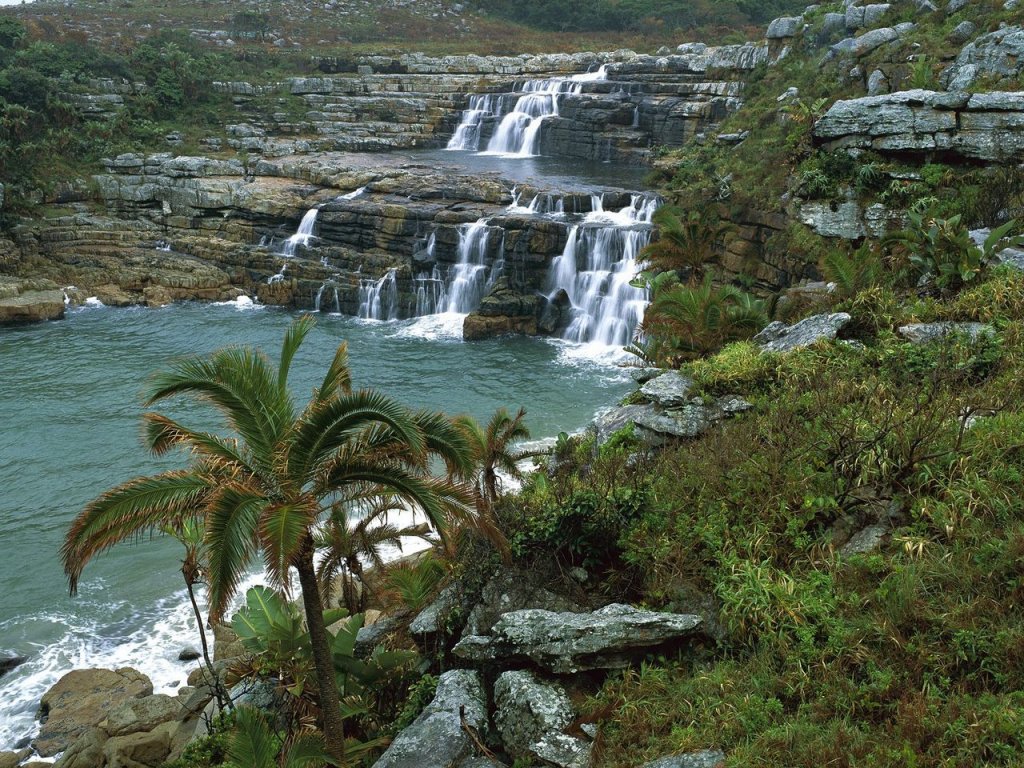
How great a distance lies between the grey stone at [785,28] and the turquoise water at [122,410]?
66.9 feet

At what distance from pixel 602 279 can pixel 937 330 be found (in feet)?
55.7

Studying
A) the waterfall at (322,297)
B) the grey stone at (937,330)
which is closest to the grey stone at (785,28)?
the waterfall at (322,297)

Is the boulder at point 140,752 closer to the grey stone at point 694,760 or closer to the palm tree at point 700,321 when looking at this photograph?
the grey stone at point 694,760

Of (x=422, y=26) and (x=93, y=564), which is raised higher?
(x=422, y=26)

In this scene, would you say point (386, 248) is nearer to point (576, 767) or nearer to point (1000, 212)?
point (1000, 212)

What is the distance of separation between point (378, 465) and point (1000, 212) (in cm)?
1500

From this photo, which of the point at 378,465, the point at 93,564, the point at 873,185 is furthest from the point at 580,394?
the point at 378,465

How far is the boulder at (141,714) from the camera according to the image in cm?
1044

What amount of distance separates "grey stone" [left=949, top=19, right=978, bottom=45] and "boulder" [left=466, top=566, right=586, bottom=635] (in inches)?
970

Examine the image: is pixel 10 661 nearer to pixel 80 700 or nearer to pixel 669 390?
pixel 80 700

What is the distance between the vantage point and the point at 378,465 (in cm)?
681

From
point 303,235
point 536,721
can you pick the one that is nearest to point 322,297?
point 303,235

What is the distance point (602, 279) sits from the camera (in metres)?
27.5

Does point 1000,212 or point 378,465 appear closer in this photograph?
point 378,465
